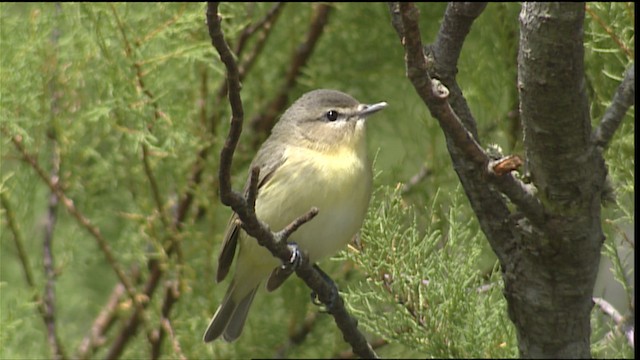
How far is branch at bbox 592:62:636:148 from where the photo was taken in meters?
1.81

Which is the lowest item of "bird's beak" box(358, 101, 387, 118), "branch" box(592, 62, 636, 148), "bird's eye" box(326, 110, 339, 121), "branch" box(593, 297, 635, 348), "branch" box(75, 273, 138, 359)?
"branch" box(75, 273, 138, 359)

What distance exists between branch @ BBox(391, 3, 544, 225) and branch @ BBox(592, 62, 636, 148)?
15cm

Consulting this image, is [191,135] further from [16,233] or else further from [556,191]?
[556,191]

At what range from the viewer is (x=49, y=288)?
11.6ft

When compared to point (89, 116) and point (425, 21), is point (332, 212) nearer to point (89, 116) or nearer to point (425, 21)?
point (89, 116)

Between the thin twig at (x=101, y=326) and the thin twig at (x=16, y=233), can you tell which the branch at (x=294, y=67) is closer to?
the thin twig at (x=101, y=326)

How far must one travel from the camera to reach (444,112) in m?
1.66

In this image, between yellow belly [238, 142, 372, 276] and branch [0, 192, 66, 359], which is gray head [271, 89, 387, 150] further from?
branch [0, 192, 66, 359]

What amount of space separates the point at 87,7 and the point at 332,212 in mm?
1084

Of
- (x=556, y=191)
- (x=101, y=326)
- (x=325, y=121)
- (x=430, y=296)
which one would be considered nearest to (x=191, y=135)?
(x=325, y=121)

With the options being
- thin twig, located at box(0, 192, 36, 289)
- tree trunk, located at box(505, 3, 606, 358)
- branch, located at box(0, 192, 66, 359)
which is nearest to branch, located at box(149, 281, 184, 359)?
branch, located at box(0, 192, 66, 359)

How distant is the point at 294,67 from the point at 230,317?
111 centimetres

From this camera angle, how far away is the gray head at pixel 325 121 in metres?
3.18

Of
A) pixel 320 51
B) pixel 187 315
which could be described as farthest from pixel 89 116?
pixel 320 51
